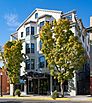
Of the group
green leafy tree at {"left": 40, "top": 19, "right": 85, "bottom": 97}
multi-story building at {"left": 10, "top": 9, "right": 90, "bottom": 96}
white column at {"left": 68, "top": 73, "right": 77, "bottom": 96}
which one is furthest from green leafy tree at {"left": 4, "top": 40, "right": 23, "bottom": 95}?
white column at {"left": 68, "top": 73, "right": 77, "bottom": 96}

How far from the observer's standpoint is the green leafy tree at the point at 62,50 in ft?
121

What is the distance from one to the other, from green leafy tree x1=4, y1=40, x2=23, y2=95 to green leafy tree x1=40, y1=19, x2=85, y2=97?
240 inches

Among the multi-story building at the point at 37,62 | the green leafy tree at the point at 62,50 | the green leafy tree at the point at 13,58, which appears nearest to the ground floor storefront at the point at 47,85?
the multi-story building at the point at 37,62

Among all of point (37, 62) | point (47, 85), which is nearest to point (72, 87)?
point (47, 85)

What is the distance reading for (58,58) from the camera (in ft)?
125

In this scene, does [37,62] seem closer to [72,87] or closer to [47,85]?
Answer: [47,85]

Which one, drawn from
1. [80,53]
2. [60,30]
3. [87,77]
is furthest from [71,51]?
[87,77]

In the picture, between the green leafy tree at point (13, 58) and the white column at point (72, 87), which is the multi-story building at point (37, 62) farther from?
the green leafy tree at point (13, 58)

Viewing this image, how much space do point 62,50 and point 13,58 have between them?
9109 millimetres

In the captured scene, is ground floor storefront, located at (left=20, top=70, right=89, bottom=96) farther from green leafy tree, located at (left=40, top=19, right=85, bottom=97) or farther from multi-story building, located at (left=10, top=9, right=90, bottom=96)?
green leafy tree, located at (left=40, top=19, right=85, bottom=97)

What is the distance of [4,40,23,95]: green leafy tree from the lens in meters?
43.1

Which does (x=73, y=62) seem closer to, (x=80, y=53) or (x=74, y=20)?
(x=80, y=53)

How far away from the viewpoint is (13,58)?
4334cm

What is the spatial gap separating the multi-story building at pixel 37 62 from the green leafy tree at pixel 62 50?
19.2 feet
